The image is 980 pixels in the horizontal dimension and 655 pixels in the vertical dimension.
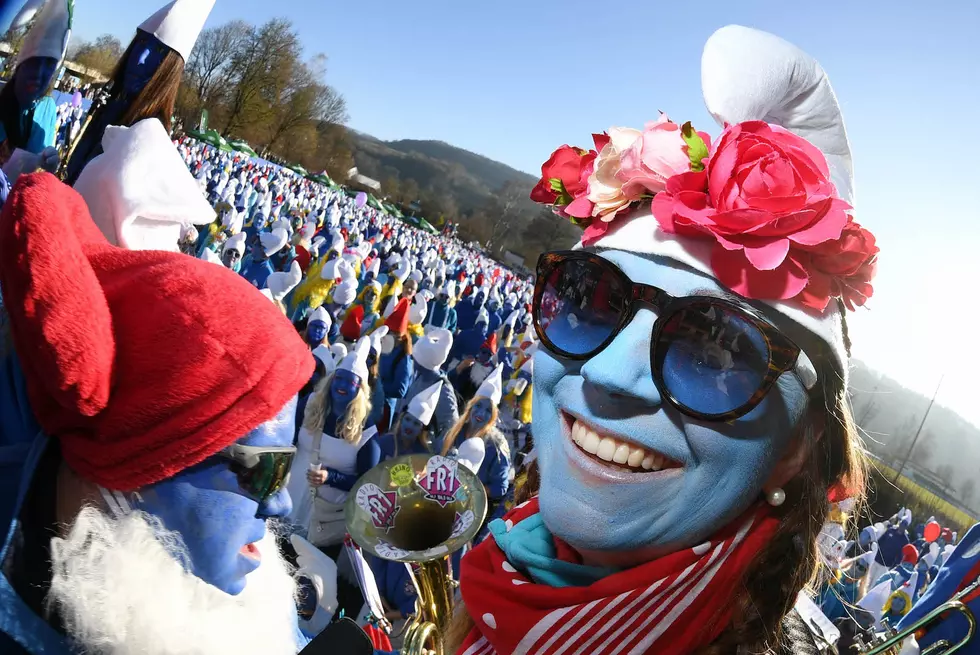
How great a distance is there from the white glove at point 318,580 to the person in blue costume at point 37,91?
275 centimetres

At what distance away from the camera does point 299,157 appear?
55.9 meters

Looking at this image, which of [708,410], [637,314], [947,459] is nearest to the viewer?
[708,410]

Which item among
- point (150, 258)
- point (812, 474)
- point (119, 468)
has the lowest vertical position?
point (119, 468)

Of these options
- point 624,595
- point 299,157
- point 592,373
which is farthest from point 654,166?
point 299,157

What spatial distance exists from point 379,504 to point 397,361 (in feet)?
17.1

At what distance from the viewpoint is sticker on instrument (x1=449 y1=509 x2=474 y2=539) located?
1.99 metres

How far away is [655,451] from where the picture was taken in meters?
1.17

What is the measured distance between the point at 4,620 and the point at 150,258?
881 mm

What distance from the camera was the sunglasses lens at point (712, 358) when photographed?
111 cm

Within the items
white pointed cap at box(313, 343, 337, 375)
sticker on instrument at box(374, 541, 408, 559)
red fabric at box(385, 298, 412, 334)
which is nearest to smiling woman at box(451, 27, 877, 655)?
sticker on instrument at box(374, 541, 408, 559)

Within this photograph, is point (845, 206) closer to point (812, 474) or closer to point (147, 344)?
point (812, 474)

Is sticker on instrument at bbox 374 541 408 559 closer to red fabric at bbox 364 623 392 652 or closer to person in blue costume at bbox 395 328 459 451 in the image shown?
red fabric at bbox 364 623 392 652

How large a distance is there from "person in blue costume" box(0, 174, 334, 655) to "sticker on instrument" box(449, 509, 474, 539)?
740mm

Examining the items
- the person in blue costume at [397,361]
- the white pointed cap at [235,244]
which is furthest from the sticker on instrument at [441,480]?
the white pointed cap at [235,244]
